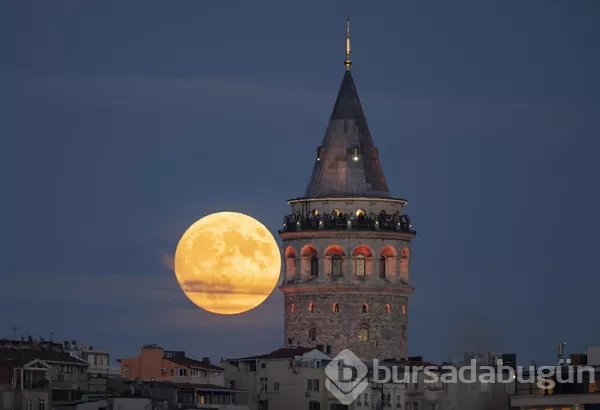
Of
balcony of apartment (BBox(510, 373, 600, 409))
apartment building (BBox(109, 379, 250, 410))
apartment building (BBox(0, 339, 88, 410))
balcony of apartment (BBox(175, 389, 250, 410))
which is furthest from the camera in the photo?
balcony of apartment (BBox(175, 389, 250, 410))

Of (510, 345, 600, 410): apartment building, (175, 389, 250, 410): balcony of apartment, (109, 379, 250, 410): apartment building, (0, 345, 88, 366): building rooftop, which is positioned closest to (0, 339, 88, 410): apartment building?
(0, 345, 88, 366): building rooftop

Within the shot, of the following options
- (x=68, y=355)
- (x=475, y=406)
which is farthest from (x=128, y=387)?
(x=475, y=406)

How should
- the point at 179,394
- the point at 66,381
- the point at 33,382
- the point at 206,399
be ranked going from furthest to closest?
the point at 206,399
the point at 179,394
the point at 66,381
the point at 33,382

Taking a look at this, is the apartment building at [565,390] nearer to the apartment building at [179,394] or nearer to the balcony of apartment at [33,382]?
the apartment building at [179,394]

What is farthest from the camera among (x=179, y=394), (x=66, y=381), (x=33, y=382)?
(x=179, y=394)

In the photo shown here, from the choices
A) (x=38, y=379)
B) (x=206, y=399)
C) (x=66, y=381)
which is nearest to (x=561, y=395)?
(x=206, y=399)

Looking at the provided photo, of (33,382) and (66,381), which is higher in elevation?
(66,381)

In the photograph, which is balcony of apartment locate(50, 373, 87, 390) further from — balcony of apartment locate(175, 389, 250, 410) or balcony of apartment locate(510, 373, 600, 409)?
balcony of apartment locate(510, 373, 600, 409)

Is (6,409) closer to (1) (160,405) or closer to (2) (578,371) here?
(1) (160,405)

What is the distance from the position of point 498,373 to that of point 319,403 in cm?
966

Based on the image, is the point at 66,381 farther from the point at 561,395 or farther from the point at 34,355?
the point at 561,395

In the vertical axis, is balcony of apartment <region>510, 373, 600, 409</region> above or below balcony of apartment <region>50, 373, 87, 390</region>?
below

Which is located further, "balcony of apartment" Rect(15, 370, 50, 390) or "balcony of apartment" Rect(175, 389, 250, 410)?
"balcony of apartment" Rect(175, 389, 250, 410)

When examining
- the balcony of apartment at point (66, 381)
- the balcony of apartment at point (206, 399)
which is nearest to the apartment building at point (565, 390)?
the balcony of apartment at point (206, 399)
